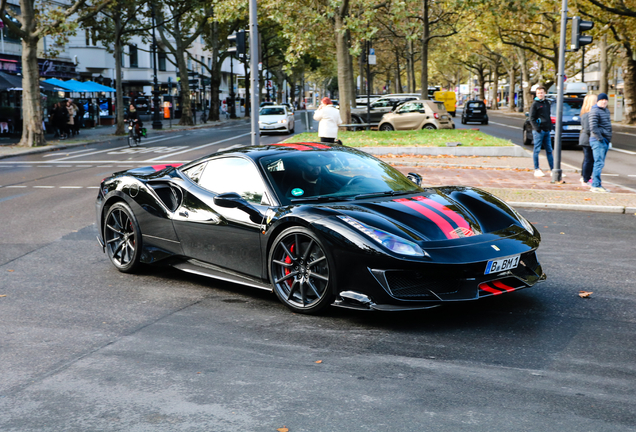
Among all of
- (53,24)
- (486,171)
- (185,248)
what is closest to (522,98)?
(53,24)

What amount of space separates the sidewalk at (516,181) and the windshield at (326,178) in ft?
18.6

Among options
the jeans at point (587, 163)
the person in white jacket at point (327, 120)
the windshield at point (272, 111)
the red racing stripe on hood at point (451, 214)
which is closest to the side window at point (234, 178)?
the red racing stripe on hood at point (451, 214)

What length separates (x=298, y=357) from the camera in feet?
15.1

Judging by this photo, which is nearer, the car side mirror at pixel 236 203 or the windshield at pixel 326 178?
the car side mirror at pixel 236 203

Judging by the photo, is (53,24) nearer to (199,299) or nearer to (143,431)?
(199,299)

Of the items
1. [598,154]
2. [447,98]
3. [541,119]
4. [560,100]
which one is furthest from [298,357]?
[447,98]

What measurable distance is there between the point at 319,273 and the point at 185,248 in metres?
1.62

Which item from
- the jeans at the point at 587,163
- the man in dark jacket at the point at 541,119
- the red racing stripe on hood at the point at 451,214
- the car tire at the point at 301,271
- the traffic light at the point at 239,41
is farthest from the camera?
the traffic light at the point at 239,41

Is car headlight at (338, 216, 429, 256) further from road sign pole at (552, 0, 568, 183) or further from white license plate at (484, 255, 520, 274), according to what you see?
road sign pole at (552, 0, 568, 183)

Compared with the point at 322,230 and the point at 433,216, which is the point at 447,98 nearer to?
the point at 433,216

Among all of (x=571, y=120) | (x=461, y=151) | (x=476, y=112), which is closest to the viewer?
(x=461, y=151)

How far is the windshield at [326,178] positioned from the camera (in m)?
6.00

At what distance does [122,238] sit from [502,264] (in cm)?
386

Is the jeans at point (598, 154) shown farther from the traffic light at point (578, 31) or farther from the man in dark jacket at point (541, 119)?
the traffic light at point (578, 31)
